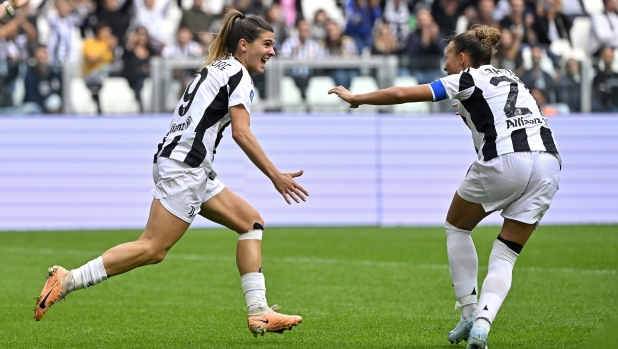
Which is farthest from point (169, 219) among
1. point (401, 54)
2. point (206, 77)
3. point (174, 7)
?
point (174, 7)

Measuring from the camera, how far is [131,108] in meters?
15.9

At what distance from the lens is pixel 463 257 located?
6.39 meters

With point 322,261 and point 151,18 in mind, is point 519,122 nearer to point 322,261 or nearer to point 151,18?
point 322,261

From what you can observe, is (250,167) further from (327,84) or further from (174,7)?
(174,7)

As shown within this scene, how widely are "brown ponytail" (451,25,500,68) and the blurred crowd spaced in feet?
30.1

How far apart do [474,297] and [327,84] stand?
956 cm

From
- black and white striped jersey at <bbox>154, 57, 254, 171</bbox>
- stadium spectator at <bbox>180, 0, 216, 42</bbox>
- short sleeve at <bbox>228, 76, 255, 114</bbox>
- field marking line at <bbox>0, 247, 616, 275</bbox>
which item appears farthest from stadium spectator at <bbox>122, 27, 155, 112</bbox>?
short sleeve at <bbox>228, 76, 255, 114</bbox>

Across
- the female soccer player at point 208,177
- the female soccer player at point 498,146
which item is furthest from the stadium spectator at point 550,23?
the female soccer player at point 208,177

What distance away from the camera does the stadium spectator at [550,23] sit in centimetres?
1775

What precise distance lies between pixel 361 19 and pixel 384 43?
976mm

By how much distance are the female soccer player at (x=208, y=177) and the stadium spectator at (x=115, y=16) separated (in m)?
11.8

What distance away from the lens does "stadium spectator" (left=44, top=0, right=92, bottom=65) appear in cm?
1723

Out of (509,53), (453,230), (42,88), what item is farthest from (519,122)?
(42,88)

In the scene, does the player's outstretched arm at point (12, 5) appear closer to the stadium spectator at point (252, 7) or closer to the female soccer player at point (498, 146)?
the female soccer player at point (498, 146)
